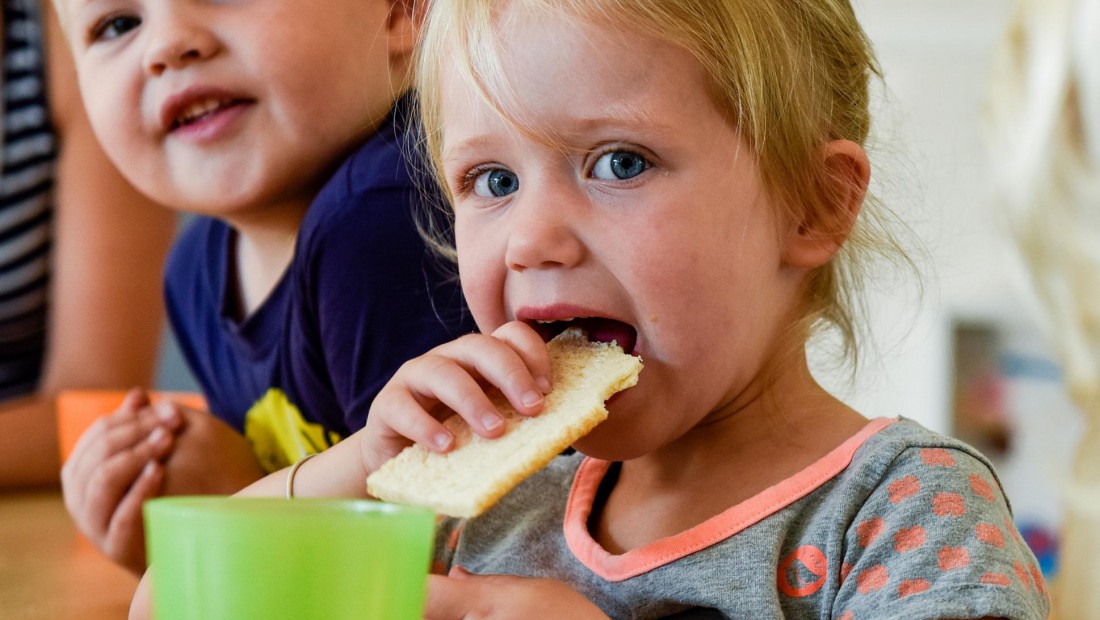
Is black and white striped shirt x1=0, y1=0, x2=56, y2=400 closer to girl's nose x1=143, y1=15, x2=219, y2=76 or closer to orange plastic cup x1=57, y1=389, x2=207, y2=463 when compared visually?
orange plastic cup x1=57, y1=389, x2=207, y2=463

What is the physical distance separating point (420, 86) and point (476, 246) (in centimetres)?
15

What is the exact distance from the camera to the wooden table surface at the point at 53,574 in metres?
0.79

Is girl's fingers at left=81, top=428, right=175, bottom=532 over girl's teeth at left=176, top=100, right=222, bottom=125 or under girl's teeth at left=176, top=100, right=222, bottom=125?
under

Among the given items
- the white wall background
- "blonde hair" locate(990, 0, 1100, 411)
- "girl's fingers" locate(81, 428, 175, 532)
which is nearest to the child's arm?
"girl's fingers" locate(81, 428, 175, 532)

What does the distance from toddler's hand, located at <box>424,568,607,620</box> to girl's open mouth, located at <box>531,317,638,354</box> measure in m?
0.16

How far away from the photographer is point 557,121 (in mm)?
688

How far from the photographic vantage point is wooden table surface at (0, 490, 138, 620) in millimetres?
792

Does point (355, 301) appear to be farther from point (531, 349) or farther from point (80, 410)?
point (80, 410)

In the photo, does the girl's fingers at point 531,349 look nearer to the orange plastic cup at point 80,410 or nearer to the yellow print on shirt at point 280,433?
the yellow print on shirt at point 280,433

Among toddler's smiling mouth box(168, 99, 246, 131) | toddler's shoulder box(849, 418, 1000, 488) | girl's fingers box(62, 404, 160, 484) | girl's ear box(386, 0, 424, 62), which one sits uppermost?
girl's ear box(386, 0, 424, 62)

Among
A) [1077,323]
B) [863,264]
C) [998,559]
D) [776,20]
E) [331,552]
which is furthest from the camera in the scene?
[1077,323]

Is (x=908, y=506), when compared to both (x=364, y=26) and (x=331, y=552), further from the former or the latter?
(x=364, y=26)

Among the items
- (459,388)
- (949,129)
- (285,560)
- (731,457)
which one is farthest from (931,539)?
(949,129)

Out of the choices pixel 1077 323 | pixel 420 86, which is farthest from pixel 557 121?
pixel 1077 323
